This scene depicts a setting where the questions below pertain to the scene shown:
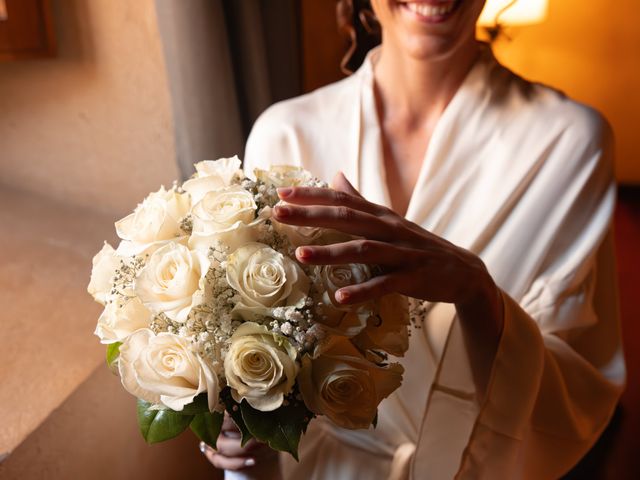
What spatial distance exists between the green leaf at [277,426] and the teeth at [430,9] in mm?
700

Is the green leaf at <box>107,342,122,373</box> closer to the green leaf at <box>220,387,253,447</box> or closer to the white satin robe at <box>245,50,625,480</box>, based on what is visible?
the green leaf at <box>220,387,253,447</box>

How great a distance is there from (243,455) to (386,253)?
339mm

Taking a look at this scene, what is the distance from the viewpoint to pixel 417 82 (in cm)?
119

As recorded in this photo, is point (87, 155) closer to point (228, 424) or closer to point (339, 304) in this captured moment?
point (228, 424)

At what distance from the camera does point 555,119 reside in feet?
3.63

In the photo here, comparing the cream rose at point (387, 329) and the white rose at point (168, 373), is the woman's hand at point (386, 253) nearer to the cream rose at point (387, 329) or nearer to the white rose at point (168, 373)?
the cream rose at point (387, 329)

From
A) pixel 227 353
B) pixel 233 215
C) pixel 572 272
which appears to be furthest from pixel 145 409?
pixel 572 272

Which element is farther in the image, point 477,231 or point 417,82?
point 417,82

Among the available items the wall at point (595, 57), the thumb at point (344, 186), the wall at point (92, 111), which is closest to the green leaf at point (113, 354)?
the thumb at point (344, 186)

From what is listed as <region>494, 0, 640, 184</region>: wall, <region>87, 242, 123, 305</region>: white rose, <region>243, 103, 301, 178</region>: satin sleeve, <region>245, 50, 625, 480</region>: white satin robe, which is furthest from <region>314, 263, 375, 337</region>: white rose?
<region>494, 0, 640, 184</region>: wall

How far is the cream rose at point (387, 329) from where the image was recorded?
27.2 inches

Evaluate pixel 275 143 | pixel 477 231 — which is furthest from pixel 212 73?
pixel 477 231

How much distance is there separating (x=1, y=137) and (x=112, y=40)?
294mm

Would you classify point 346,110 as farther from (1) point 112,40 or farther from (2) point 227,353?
(2) point 227,353
